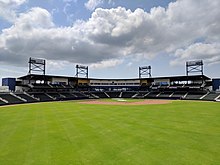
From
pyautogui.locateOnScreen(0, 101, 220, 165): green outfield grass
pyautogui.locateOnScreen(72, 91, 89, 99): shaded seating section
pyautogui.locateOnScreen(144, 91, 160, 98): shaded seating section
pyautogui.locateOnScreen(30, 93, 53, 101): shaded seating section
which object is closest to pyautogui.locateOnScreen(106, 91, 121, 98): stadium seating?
pyautogui.locateOnScreen(72, 91, 89, 99): shaded seating section

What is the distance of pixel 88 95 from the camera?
86125 mm

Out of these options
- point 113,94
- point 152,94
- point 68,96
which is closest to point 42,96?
point 68,96

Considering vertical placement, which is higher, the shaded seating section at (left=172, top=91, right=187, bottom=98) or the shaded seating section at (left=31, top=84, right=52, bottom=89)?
the shaded seating section at (left=31, top=84, right=52, bottom=89)

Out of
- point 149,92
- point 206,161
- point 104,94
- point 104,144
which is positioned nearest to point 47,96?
point 104,94

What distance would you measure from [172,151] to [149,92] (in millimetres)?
81209

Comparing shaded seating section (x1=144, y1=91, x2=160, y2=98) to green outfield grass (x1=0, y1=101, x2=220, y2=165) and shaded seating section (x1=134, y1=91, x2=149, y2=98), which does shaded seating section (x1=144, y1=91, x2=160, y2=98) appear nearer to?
shaded seating section (x1=134, y1=91, x2=149, y2=98)

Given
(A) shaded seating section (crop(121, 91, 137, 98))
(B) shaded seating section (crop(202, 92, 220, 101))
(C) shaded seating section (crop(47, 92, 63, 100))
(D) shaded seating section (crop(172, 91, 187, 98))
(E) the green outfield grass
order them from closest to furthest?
(E) the green outfield grass < (B) shaded seating section (crop(202, 92, 220, 101)) < (C) shaded seating section (crop(47, 92, 63, 100)) < (D) shaded seating section (crop(172, 91, 187, 98)) < (A) shaded seating section (crop(121, 91, 137, 98))

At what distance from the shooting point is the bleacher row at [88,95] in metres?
58.4

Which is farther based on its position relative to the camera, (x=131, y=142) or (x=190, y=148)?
(x=131, y=142)

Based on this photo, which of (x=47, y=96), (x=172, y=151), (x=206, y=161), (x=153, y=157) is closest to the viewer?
(x=206, y=161)

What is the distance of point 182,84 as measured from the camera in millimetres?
81188

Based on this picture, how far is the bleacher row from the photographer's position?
5841cm

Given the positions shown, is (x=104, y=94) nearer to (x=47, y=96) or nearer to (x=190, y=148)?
(x=47, y=96)

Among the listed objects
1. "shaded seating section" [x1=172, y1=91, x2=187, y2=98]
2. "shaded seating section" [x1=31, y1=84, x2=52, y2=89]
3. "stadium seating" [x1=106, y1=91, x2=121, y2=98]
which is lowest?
"stadium seating" [x1=106, y1=91, x2=121, y2=98]
